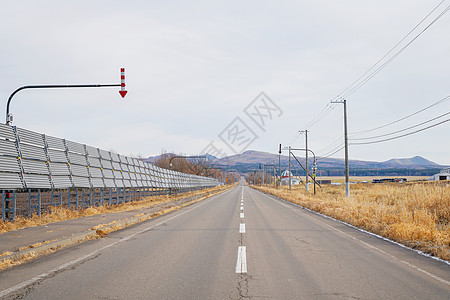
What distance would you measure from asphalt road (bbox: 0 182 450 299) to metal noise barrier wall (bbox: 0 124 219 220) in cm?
504

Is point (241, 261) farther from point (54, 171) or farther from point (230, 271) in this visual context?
point (54, 171)

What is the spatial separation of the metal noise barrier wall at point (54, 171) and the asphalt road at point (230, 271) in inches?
198

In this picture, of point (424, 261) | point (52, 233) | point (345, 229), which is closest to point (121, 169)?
point (52, 233)

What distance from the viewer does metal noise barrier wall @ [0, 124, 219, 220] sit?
12492 millimetres

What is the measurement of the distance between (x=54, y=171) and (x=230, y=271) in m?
12.1

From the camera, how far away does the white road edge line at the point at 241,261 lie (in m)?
6.34

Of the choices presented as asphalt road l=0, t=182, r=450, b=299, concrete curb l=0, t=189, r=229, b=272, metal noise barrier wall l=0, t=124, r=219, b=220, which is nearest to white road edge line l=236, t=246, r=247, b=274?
asphalt road l=0, t=182, r=450, b=299

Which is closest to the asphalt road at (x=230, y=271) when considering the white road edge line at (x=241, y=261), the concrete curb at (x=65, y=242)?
the white road edge line at (x=241, y=261)

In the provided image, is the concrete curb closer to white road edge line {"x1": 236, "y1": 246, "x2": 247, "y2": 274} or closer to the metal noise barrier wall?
the metal noise barrier wall

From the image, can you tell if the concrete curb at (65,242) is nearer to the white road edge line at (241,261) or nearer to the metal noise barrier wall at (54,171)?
the metal noise barrier wall at (54,171)

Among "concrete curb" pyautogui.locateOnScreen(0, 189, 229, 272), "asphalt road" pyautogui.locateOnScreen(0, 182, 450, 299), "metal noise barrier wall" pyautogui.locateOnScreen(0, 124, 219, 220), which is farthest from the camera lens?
"metal noise barrier wall" pyautogui.locateOnScreen(0, 124, 219, 220)

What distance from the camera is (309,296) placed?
4844 millimetres

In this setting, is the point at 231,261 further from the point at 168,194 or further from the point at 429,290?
the point at 168,194

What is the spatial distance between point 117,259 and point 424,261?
6323 millimetres
